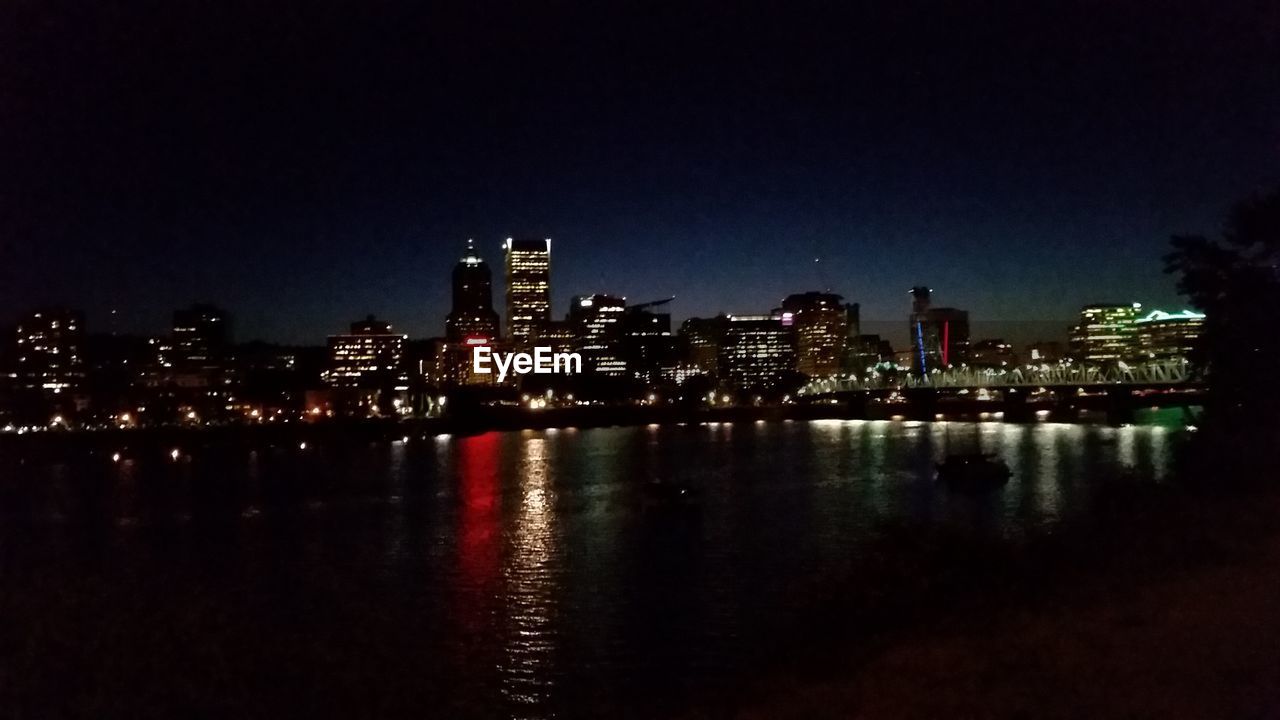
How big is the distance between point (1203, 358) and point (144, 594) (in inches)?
1060

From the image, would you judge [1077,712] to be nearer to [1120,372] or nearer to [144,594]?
[144,594]

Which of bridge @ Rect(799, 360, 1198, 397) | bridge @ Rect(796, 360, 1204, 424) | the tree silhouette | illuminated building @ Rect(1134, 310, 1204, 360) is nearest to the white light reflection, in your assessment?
the tree silhouette

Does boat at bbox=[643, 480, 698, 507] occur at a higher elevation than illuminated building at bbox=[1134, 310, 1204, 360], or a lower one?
lower

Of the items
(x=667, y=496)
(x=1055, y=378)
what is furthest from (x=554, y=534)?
(x=1055, y=378)

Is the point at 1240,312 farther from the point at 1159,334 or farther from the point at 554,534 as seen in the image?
the point at 1159,334

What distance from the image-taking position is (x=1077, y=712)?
9.50m

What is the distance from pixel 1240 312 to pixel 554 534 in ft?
66.3

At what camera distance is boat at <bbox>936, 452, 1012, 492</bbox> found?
4381 centimetres

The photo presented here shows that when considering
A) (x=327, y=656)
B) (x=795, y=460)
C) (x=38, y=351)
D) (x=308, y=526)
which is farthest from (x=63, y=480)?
(x=38, y=351)
